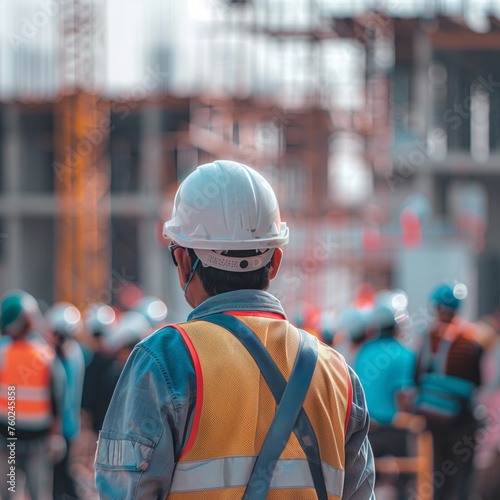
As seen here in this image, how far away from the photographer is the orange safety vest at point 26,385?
557 cm

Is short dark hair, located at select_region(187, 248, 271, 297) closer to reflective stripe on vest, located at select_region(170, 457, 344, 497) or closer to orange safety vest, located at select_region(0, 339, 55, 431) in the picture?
reflective stripe on vest, located at select_region(170, 457, 344, 497)

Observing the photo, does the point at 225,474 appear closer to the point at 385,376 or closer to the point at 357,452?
the point at 357,452

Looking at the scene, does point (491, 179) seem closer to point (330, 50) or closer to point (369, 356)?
point (330, 50)

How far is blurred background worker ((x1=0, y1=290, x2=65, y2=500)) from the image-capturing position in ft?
18.4

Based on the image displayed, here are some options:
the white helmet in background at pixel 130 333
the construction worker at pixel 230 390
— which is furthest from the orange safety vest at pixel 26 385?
the construction worker at pixel 230 390

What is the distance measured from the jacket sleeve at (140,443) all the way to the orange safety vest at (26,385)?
410 cm

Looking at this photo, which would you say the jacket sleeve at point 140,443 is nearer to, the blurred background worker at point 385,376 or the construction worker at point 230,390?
the construction worker at point 230,390

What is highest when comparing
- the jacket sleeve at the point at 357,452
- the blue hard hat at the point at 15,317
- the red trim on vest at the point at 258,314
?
the red trim on vest at the point at 258,314

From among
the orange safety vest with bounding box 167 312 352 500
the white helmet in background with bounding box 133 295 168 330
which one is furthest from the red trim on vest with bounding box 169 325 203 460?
the white helmet in background with bounding box 133 295 168 330

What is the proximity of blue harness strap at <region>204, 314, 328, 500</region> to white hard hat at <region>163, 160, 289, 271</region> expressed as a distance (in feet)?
0.52

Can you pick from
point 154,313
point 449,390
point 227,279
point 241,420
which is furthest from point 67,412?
point 241,420

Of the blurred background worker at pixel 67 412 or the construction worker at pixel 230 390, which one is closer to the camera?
the construction worker at pixel 230 390

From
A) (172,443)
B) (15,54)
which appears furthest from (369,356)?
(15,54)

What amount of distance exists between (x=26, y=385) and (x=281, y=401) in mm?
4316
